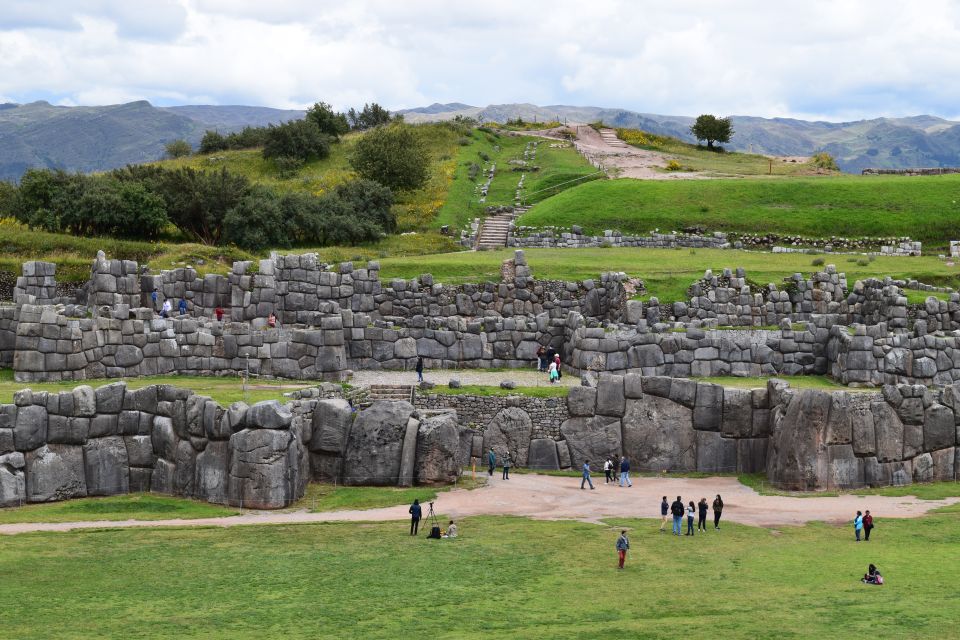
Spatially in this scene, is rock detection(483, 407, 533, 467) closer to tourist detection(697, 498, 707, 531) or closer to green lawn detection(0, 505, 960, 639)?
green lawn detection(0, 505, 960, 639)

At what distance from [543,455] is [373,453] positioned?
6.24 m

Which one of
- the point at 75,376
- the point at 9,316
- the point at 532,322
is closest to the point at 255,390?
the point at 75,376

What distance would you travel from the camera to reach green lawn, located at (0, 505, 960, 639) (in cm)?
2250

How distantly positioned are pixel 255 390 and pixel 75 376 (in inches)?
223

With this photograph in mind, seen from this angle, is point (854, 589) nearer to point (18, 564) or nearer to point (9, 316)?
point (18, 564)

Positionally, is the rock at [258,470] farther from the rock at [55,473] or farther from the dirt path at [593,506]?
the rock at [55,473]

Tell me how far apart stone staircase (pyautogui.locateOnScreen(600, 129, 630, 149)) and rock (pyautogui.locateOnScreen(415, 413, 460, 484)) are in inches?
2419

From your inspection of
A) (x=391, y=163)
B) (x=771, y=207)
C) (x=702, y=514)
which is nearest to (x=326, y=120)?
(x=391, y=163)

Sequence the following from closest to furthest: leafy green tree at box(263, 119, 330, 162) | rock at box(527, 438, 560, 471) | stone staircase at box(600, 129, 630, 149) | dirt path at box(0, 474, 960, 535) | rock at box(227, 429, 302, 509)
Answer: dirt path at box(0, 474, 960, 535) < rock at box(227, 429, 302, 509) < rock at box(527, 438, 560, 471) < leafy green tree at box(263, 119, 330, 162) < stone staircase at box(600, 129, 630, 149)

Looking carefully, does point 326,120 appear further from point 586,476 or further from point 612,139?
point 586,476

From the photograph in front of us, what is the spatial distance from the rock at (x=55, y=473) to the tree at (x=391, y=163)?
3965 cm

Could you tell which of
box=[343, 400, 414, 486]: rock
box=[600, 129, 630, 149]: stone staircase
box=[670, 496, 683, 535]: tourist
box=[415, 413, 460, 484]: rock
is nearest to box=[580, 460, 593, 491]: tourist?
box=[415, 413, 460, 484]: rock

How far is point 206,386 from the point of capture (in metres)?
39.3

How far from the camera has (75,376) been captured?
39.7 m
